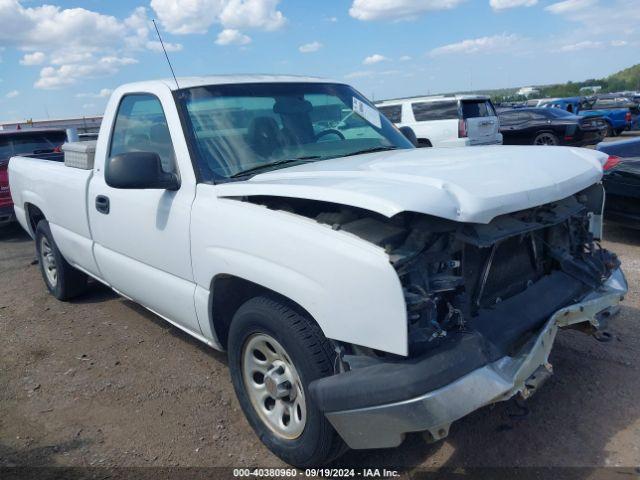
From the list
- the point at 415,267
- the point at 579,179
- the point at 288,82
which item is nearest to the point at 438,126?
the point at 288,82

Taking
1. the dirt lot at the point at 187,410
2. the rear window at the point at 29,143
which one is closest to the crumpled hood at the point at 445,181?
the dirt lot at the point at 187,410

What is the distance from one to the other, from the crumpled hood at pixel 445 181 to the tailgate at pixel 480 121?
9.86 meters

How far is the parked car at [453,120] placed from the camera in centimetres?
1280

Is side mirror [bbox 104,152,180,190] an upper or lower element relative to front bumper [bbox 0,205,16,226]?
upper

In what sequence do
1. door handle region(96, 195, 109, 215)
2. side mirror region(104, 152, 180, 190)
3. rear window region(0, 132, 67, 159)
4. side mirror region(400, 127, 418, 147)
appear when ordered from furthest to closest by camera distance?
rear window region(0, 132, 67, 159) < side mirror region(400, 127, 418, 147) < door handle region(96, 195, 109, 215) < side mirror region(104, 152, 180, 190)

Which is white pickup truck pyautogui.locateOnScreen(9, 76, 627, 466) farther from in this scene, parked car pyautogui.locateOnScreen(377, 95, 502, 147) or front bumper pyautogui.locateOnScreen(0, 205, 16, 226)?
parked car pyautogui.locateOnScreen(377, 95, 502, 147)

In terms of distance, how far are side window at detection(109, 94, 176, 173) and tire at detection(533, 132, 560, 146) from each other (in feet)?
45.8

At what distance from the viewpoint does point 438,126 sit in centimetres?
1309

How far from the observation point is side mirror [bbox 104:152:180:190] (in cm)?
301

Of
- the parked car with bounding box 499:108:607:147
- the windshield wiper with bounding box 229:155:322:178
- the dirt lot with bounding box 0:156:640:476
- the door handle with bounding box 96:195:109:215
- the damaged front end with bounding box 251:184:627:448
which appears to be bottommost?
the dirt lot with bounding box 0:156:640:476

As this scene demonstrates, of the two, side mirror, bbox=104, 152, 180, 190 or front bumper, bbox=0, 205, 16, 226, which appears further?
front bumper, bbox=0, 205, 16, 226

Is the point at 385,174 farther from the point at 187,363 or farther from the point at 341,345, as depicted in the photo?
the point at 187,363

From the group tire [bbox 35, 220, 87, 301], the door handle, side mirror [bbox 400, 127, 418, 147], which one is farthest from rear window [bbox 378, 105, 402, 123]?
the door handle

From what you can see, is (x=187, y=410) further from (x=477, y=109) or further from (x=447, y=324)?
(x=477, y=109)
